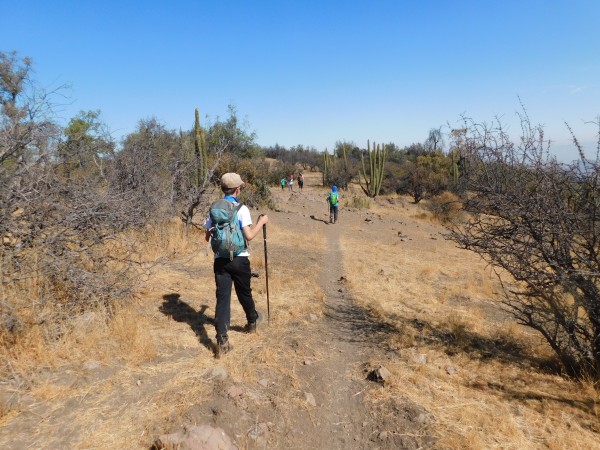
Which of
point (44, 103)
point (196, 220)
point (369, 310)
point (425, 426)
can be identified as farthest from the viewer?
point (196, 220)

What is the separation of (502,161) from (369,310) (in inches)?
109

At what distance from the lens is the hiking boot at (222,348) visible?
360cm

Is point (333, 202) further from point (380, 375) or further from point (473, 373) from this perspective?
point (380, 375)

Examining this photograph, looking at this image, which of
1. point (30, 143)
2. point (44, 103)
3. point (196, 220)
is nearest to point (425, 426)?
point (30, 143)

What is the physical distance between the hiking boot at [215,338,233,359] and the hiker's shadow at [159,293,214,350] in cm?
26

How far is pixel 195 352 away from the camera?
12.1 feet

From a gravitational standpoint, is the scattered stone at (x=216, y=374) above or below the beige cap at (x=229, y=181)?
below

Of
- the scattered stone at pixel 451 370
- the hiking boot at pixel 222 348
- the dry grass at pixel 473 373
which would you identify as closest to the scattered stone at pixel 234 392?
the hiking boot at pixel 222 348

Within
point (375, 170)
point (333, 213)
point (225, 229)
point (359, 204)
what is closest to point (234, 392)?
point (225, 229)

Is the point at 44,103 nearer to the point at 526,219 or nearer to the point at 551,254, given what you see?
the point at 526,219

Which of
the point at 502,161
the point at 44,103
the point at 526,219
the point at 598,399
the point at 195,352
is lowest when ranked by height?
the point at 598,399

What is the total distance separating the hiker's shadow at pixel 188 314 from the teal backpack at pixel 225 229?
105 cm

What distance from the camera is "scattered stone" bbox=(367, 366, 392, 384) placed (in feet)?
11.3

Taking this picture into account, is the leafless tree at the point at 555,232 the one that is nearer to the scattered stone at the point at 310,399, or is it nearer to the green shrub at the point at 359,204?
the scattered stone at the point at 310,399
